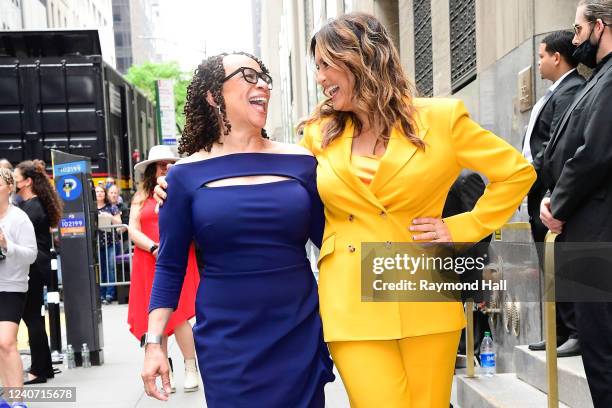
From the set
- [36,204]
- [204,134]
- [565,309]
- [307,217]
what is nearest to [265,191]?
[307,217]

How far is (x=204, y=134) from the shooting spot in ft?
10.7

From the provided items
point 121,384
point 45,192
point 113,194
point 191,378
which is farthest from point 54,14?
point 191,378

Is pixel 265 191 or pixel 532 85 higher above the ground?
pixel 532 85

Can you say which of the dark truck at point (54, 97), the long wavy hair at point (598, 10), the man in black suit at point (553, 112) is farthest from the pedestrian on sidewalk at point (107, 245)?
the long wavy hair at point (598, 10)

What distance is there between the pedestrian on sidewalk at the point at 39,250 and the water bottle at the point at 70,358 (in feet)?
1.91

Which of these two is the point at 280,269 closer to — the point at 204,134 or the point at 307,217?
the point at 307,217

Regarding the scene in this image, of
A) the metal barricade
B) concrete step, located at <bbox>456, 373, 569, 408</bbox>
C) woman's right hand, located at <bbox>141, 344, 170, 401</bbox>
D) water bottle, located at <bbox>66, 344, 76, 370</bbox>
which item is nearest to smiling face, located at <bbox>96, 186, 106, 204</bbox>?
the metal barricade

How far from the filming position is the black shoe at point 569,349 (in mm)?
5129

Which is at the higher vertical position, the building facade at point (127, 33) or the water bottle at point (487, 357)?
the building facade at point (127, 33)

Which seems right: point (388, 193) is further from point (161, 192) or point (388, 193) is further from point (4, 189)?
point (4, 189)

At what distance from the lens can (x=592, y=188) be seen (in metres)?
3.65

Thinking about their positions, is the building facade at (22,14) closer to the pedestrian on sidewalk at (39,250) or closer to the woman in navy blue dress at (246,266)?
the pedestrian on sidewalk at (39,250)

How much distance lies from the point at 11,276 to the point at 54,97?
9.42 m

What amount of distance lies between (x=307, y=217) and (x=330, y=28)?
70 centimetres
